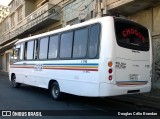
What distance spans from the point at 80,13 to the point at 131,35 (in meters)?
12.1

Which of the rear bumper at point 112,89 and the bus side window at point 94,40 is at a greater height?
the bus side window at point 94,40

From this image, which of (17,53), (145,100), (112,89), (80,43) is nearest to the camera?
(112,89)

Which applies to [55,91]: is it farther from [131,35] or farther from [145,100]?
[131,35]

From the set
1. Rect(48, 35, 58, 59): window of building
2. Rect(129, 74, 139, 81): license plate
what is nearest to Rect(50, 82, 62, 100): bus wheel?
Rect(48, 35, 58, 59): window of building

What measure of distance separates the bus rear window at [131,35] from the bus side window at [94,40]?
0.63 meters

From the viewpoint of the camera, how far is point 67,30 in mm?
11461

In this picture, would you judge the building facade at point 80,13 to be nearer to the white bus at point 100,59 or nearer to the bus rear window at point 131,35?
the white bus at point 100,59

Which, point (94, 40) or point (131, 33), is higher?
point (131, 33)

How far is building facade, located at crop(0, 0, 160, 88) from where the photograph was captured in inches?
619

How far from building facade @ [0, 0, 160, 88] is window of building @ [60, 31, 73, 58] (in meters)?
4.04

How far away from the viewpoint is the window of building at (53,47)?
1223cm

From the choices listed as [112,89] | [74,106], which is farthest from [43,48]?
[112,89]

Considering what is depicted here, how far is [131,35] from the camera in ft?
32.7

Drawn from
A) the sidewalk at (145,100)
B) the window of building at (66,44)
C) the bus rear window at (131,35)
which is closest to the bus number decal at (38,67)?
the window of building at (66,44)
